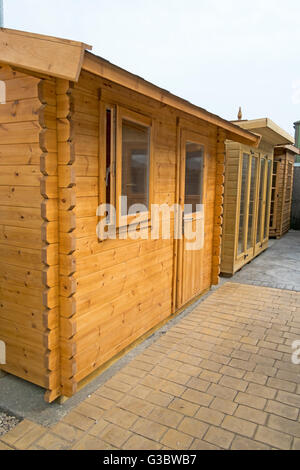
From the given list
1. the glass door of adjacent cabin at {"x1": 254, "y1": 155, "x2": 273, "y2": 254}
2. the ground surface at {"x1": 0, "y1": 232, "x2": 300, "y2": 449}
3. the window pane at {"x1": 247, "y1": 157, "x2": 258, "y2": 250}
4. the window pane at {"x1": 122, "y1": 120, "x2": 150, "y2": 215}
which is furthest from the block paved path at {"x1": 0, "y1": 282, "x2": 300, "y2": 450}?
the glass door of adjacent cabin at {"x1": 254, "y1": 155, "x2": 273, "y2": 254}

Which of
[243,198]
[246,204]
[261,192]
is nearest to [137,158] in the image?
[243,198]

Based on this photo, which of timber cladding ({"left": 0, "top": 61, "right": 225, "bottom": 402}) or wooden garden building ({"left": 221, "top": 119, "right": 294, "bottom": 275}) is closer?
timber cladding ({"left": 0, "top": 61, "right": 225, "bottom": 402})

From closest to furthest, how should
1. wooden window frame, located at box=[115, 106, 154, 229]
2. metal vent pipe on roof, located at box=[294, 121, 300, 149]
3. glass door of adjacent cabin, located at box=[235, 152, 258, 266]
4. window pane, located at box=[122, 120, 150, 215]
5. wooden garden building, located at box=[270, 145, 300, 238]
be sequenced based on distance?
wooden window frame, located at box=[115, 106, 154, 229]
window pane, located at box=[122, 120, 150, 215]
glass door of adjacent cabin, located at box=[235, 152, 258, 266]
wooden garden building, located at box=[270, 145, 300, 238]
metal vent pipe on roof, located at box=[294, 121, 300, 149]

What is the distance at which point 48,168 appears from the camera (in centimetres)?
235

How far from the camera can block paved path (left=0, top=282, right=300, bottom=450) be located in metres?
2.25

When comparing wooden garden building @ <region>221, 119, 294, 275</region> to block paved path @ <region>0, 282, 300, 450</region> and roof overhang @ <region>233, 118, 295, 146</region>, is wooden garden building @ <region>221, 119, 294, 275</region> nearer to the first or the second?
roof overhang @ <region>233, 118, 295, 146</region>

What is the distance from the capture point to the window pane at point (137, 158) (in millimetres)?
3240

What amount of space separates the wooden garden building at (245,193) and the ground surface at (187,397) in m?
2.17

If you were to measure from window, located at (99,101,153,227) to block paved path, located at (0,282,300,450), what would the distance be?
134 cm

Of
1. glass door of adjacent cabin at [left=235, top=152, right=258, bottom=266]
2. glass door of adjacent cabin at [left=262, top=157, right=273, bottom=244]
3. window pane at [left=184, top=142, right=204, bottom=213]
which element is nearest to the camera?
window pane at [left=184, top=142, right=204, bottom=213]

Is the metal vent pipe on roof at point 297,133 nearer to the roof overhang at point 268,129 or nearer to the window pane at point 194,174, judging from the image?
the roof overhang at point 268,129

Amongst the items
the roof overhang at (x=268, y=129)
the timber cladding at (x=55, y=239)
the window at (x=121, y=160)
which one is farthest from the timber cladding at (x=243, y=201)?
the timber cladding at (x=55, y=239)

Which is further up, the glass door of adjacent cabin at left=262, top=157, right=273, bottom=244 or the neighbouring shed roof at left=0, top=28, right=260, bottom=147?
the neighbouring shed roof at left=0, top=28, right=260, bottom=147

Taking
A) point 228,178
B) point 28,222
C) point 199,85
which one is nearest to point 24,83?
point 28,222
